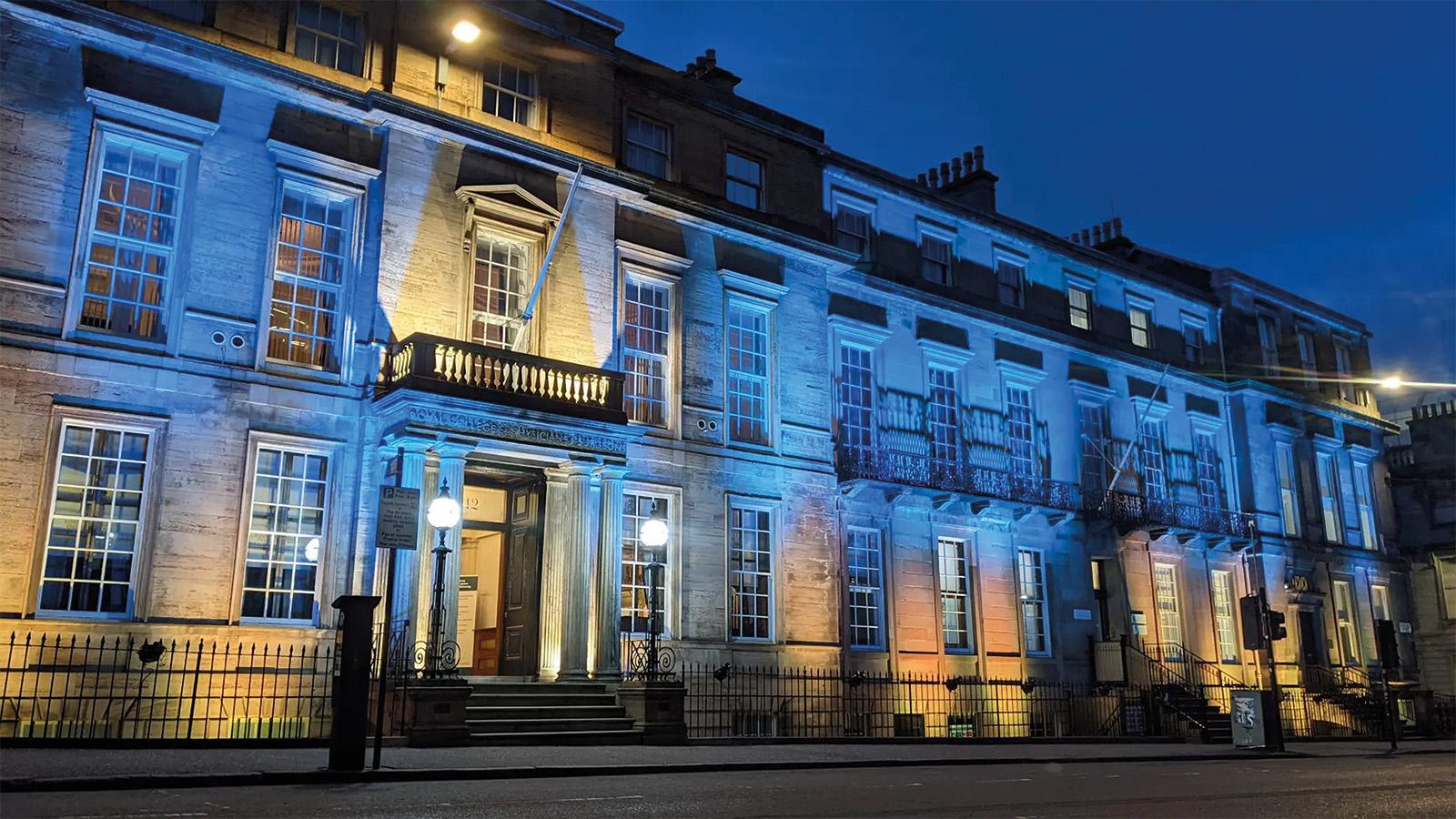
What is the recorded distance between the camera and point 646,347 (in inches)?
933

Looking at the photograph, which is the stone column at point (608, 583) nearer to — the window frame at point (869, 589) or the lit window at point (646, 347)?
the lit window at point (646, 347)

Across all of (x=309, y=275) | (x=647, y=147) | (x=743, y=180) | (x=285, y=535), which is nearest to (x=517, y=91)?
(x=647, y=147)

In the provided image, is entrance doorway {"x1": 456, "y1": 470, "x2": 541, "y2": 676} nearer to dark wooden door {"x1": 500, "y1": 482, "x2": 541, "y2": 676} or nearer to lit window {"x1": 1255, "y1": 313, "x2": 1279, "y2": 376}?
dark wooden door {"x1": 500, "y1": 482, "x2": 541, "y2": 676}

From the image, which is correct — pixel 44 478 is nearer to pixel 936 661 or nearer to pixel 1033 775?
pixel 1033 775

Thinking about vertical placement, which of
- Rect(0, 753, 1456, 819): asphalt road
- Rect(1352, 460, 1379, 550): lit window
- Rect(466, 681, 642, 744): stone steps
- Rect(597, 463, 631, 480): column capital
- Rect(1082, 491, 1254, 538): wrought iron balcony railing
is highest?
Rect(1352, 460, 1379, 550): lit window

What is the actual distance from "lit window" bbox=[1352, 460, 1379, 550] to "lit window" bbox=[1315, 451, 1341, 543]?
145 centimetres

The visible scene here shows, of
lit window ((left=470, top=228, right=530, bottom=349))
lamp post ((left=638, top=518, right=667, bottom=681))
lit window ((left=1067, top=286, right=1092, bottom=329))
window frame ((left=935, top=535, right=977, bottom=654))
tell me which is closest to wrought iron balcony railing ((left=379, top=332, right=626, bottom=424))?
lit window ((left=470, top=228, right=530, bottom=349))

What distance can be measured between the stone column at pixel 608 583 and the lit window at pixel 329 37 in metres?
8.67

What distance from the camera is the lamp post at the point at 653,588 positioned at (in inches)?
716

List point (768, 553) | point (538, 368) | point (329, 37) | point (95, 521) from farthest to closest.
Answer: point (768, 553), point (329, 37), point (538, 368), point (95, 521)

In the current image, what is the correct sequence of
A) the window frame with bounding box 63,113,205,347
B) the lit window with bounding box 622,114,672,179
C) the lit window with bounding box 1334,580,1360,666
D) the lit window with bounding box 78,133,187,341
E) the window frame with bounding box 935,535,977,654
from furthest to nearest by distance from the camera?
the lit window with bounding box 1334,580,1360,666 < the window frame with bounding box 935,535,977,654 < the lit window with bounding box 622,114,672,179 < the lit window with bounding box 78,133,187,341 < the window frame with bounding box 63,113,205,347

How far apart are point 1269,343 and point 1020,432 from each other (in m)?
13.6

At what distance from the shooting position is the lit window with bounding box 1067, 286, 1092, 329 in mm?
33656

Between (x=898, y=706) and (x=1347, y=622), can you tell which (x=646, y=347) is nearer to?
(x=898, y=706)
